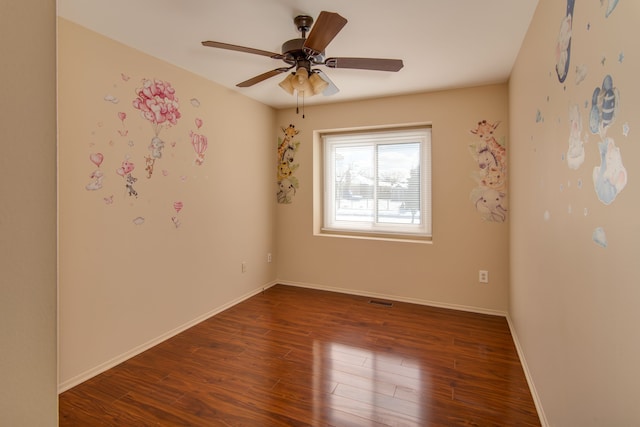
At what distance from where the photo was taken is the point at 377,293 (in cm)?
396

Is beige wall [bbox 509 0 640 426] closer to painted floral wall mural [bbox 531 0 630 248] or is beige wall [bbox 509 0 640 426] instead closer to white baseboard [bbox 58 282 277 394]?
painted floral wall mural [bbox 531 0 630 248]

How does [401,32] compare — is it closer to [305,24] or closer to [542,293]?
[305,24]

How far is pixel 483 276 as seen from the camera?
347cm

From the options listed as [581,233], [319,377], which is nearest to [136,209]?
[319,377]

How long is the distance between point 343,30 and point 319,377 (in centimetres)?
245

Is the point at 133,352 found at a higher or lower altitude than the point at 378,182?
lower

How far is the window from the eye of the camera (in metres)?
3.89

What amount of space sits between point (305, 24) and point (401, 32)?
0.70 metres

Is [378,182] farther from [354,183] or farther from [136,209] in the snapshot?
[136,209]

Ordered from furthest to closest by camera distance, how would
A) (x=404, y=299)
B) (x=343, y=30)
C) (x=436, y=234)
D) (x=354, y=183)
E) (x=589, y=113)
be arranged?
(x=354, y=183) < (x=404, y=299) < (x=436, y=234) < (x=343, y=30) < (x=589, y=113)

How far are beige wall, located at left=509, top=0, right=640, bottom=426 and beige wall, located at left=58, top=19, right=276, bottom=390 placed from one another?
9.05ft

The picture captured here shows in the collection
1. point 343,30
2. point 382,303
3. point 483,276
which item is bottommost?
point 382,303

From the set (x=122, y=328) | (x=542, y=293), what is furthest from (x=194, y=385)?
(x=542, y=293)

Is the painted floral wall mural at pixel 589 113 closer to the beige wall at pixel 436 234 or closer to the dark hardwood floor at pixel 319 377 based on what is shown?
the dark hardwood floor at pixel 319 377
